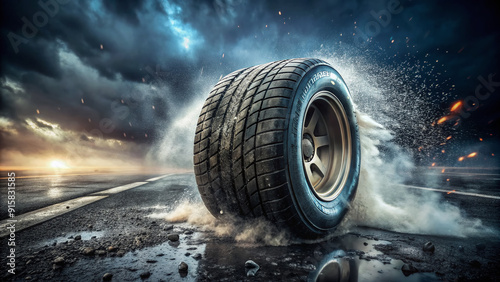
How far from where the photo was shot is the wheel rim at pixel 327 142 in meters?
2.17

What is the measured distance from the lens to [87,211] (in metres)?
2.45

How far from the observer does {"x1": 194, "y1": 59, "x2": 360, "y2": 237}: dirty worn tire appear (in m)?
1.42

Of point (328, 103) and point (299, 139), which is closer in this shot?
point (299, 139)

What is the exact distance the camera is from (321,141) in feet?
7.63

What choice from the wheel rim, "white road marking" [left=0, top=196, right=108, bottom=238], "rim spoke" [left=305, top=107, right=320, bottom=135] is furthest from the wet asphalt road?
"rim spoke" [left=305, top=107, right=320, bottom=135]

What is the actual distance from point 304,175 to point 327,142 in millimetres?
981

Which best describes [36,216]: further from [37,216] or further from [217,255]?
[217,255]

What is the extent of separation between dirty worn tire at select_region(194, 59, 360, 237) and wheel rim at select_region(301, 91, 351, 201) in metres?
0.01

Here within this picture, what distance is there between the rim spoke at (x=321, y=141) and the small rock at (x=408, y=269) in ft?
4.29

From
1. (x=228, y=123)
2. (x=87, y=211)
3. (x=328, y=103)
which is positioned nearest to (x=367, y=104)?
(x=328, y=103)

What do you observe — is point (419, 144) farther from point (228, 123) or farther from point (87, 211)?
point (87, 211)

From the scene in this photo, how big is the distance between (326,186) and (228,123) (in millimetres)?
1236

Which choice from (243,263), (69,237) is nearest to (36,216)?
(69,237)

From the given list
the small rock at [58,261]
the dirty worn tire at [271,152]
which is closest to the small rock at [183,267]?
the dirty worn tire at [271,152]
